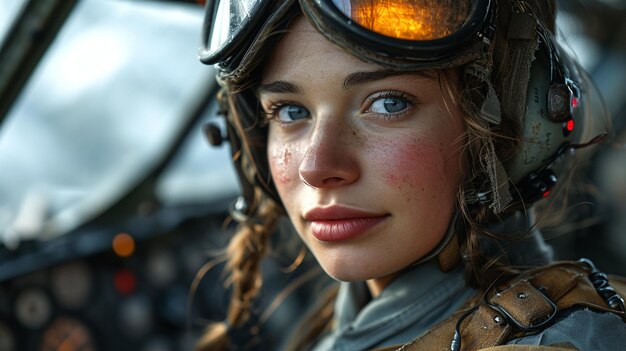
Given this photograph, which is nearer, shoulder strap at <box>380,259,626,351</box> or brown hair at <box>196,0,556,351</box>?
shoulder strap at <box>380,259,626,351</box>

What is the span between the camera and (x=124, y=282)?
3107 millimetres

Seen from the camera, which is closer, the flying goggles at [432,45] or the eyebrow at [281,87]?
the flying goggles at [432,45]

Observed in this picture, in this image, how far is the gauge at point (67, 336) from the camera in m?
2.75

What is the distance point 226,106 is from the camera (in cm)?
169

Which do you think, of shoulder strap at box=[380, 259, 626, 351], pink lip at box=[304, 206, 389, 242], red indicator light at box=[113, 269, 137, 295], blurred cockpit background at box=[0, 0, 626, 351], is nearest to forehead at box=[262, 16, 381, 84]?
pink lip at box=[304, 206, 389, 242]

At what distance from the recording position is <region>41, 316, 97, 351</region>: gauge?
275 centimetres

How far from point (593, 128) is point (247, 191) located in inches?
30.0

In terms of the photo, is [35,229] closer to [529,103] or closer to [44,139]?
[44,139]

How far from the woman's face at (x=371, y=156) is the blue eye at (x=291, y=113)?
53 mm

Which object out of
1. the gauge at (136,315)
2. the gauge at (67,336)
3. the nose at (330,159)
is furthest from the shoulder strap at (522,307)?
the gauge at (136,315)

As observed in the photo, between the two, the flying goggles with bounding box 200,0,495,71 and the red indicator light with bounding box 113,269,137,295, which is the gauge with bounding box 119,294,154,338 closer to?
the red indicator light with bounding box 113,269,137,295

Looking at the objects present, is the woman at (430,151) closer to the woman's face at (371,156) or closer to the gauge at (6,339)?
the woman's face at (371,156)

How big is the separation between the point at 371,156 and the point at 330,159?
0.08m

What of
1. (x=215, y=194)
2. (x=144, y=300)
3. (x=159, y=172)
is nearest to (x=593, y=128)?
(x=144, y=300)
